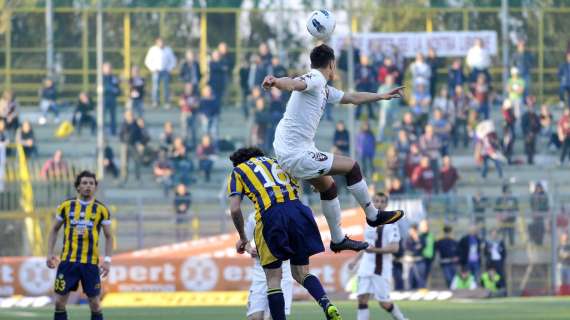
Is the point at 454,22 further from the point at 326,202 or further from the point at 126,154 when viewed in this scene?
the point at 326,202

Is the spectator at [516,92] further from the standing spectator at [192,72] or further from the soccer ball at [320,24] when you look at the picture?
the soccer ball at [320,24]

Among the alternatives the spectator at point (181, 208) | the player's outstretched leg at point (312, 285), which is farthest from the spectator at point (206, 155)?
the player's outstretched leg at point (312, 285)

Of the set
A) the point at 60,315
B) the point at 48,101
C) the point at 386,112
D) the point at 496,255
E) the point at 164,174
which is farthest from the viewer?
the point at 48,101

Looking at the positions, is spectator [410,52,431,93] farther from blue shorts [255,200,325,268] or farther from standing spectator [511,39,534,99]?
blue shorts [255,200,325,268]

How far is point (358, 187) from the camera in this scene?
537 inches

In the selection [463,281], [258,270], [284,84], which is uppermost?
[284,84]

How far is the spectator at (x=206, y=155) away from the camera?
Answer: 109 feet

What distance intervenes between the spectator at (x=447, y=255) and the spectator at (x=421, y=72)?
23.2 feet

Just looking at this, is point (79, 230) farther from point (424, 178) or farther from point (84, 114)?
point (84, 114)

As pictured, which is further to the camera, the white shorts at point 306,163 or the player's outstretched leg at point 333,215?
the player's outstretched leg at point 333,215

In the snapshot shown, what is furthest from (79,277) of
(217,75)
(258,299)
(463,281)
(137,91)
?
(217,75)

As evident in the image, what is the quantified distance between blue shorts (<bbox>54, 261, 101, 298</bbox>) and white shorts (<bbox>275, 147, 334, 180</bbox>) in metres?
3.77

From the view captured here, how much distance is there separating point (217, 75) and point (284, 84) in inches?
886

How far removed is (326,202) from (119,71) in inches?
983
